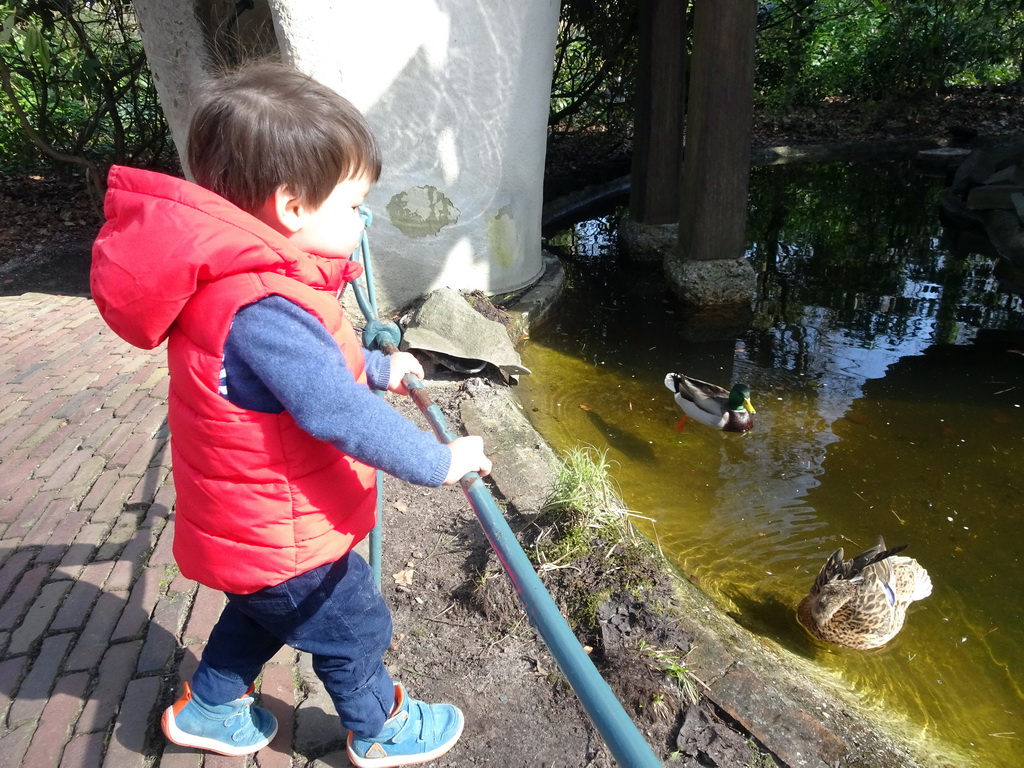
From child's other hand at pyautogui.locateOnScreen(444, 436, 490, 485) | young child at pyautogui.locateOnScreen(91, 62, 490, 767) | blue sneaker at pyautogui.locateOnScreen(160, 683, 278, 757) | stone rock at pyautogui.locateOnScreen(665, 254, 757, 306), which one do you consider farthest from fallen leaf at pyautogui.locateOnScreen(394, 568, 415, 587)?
stone rock at pyautogui.locateOnScreen(665, 254, 757, 306)

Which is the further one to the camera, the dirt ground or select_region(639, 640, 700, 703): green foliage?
select_region(639, 640, 700, 703): green foliage

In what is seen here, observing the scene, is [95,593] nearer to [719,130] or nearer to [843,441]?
[843,441]

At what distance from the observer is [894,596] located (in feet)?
9.59

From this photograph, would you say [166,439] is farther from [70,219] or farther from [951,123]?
[951,123]

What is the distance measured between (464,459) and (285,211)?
60 centimetres

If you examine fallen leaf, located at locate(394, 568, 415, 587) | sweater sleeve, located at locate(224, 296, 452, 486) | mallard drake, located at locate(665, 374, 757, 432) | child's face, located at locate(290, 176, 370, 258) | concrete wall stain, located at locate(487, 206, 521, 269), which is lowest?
mallard drake, located at locate(665, 374, 757, 432)

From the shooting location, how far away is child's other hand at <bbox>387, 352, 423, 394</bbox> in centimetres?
187

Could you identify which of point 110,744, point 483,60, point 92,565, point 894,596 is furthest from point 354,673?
point 483,60

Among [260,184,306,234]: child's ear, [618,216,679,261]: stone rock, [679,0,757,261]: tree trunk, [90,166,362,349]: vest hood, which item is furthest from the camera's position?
[618,216,679,261]: stone rock

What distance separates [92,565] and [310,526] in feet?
5.56

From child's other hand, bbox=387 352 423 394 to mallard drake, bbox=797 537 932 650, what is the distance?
1.97m

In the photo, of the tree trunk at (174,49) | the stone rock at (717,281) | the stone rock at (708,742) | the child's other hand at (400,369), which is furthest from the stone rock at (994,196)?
the child's other hand at (400,369)

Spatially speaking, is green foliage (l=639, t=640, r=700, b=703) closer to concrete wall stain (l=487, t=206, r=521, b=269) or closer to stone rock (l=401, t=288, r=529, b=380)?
stone rock (l=401, t=288, r=529, b=380)

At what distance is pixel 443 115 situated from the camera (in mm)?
4926
